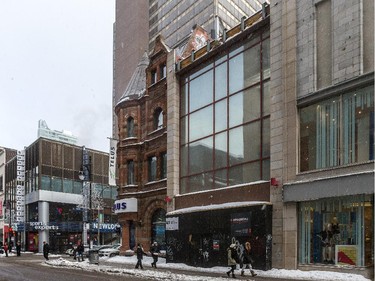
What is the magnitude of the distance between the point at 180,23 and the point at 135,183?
59477mm

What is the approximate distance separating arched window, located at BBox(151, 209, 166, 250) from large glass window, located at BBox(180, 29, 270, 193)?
178 inches

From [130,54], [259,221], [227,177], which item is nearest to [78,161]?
[227,177]

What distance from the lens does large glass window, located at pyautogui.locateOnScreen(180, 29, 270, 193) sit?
26.1 meters

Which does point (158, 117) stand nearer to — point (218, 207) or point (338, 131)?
point (218, 207)

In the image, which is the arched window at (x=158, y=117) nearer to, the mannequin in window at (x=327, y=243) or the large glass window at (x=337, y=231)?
the large glass window at (x=337, y=231)

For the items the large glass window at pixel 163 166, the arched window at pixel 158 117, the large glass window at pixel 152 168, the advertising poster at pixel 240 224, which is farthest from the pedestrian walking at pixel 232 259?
the arched window at pixel 158 117

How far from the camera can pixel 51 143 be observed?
6600 cm

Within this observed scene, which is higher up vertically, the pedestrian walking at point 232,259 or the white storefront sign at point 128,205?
the white storefront sign at point 128,205

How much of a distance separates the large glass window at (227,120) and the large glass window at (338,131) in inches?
115

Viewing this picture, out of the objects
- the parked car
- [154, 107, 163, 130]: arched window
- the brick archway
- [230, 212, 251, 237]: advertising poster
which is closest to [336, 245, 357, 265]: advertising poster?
[230, 212, 251, 237]: advertising poster

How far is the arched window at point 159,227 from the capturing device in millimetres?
35500

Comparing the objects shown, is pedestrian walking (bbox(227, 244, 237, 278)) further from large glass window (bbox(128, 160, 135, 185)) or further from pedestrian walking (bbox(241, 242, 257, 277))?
large glass window (bbox(128, 160, 135, 185))

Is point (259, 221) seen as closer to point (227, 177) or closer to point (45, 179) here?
point (227, 177)

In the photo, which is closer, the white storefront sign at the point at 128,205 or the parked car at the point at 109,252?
the white storefront sign at the point at 128,205
